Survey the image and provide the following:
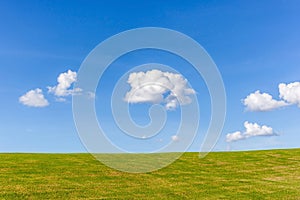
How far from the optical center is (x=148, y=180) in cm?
2969

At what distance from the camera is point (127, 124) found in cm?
2341

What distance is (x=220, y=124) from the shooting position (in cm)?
2458

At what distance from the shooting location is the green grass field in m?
25.2

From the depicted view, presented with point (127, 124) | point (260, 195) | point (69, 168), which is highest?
point (127, 124)

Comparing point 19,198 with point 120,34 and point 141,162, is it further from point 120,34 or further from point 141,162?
point 141,162

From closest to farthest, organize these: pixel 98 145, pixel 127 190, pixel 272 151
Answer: pixel 98 145 → pixel 127 190 → pixel 272 151

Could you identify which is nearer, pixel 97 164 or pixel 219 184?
pixel 219 184

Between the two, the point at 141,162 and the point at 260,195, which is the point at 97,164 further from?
the point at 260,195

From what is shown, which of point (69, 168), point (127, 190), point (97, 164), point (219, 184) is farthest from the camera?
point (97, 164)

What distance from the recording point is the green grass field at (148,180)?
82.7 feet

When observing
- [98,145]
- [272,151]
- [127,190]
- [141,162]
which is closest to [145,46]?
[98,145]

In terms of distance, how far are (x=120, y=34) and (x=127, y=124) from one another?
5.46m

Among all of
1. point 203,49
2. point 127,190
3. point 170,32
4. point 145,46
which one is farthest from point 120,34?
point 127,190

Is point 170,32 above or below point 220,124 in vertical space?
above
